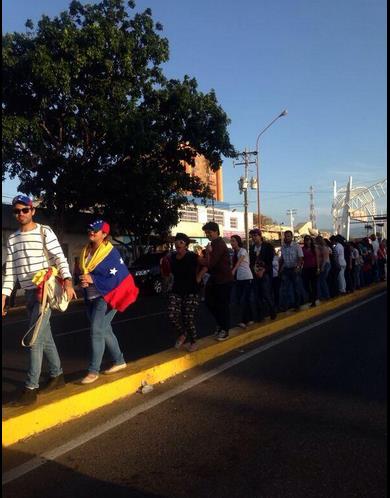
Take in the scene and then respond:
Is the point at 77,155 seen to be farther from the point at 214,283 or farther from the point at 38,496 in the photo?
the point at 38,496

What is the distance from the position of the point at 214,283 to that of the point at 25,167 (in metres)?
12.5

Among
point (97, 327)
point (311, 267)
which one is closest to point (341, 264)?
point (311, 267)

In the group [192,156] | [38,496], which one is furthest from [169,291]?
[192,156]

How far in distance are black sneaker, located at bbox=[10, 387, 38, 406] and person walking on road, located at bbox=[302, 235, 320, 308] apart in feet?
25.2

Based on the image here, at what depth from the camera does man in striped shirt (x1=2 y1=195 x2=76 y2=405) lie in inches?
196

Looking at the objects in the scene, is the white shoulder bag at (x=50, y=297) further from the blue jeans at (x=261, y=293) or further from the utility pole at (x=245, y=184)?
the utility pole at (x=245, y=184)

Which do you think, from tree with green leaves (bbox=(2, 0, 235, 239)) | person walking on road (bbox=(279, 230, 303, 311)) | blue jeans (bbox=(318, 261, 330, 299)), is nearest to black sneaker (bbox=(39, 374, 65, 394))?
person walking on road (bbox=(279, 230, 303, 311))

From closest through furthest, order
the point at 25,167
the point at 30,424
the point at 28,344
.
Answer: the point at 30,424, the point at 28,344, the point at 25,167

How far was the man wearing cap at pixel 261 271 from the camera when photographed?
947 centimetres

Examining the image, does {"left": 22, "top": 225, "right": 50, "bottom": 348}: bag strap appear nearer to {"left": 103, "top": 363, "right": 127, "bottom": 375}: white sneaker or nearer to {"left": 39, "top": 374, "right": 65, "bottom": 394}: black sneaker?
{"left": 39, "top": 374, "right": 65, "bottom": 394}: black sneaker

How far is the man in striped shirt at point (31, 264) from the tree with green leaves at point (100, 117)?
38.7 feet

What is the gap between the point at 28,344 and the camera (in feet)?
16.3

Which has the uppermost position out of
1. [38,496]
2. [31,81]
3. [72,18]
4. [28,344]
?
[72,18]

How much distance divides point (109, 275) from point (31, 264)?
87 centimetres
